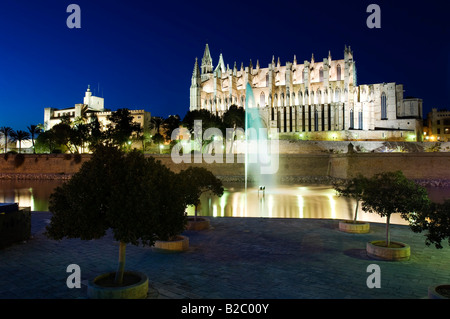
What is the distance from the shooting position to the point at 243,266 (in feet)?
20.7

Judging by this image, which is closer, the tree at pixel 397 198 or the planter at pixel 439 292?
the planter at pixel 439 292

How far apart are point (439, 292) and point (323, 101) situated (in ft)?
183

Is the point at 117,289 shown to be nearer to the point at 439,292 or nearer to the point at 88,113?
the point at 439,292

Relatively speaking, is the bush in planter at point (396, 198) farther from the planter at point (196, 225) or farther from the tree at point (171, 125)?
the tree at point (171, 125)

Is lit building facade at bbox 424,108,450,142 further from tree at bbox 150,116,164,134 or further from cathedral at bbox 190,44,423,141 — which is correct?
tree at bbox 150,116,164,134

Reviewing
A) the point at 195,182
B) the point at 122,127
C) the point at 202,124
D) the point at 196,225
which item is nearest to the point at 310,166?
the point at 202,124

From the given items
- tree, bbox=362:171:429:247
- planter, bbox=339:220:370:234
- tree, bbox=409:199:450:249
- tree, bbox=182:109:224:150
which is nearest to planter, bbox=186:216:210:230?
planter, bbox=339:220:370:234

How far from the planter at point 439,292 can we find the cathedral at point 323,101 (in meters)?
50.7

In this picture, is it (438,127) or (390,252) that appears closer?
(390,252)

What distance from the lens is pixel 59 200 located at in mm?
5012

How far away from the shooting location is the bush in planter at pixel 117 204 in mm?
4648

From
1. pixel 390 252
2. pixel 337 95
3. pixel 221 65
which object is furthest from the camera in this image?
pixel 221 65

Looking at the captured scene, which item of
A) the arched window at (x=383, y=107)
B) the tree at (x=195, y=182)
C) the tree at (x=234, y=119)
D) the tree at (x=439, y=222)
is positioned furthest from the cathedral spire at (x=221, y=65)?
the tree at (x=439, y=222)

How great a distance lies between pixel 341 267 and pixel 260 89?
6014 cm
